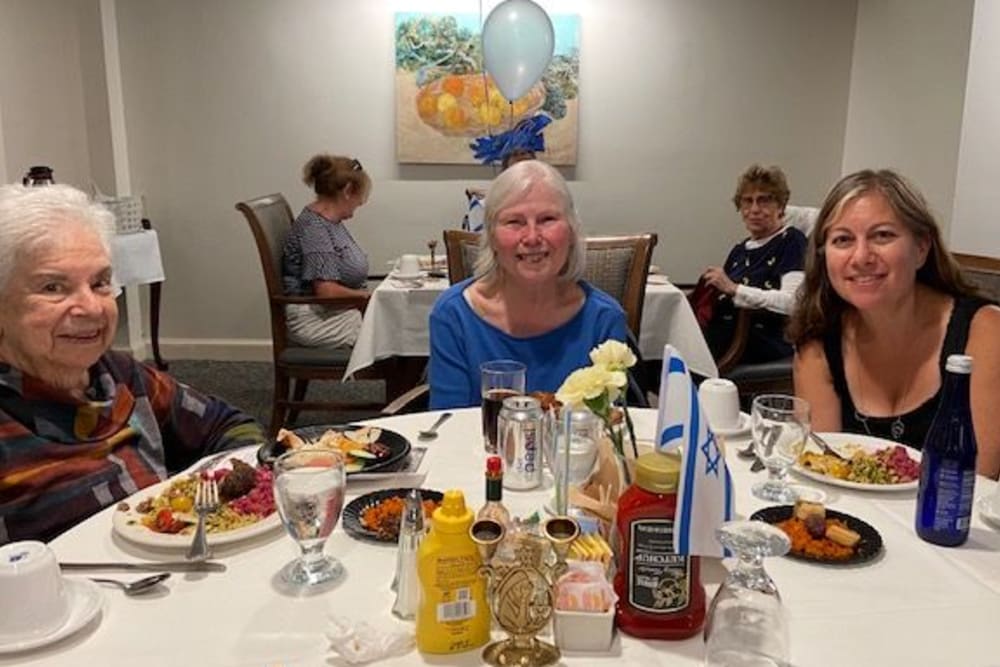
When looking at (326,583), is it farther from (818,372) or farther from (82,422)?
(818,372)

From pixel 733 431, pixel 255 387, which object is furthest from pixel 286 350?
pixel 733 431

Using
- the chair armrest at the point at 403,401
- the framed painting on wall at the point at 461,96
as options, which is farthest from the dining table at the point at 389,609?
the framed painting on wall at the point at 461,96

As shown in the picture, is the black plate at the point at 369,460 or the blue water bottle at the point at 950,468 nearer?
the blue water bottle at the point at 950,468

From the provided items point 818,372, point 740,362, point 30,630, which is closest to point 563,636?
point 30,630

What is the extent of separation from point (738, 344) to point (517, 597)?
9.11ft

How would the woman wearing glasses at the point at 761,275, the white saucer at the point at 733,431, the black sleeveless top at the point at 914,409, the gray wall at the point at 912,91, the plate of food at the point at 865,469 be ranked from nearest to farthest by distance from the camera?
1. the plate of food at the point at 865,469
2. the white saucer at the point at 733,431
3. the black sleeveless top at the point at 914,409
4. the woman wearing glasses at the point at 761,275
5. the gray wall at the point at 912,91

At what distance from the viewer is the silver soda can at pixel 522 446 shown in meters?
1.37

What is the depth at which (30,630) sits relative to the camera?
91 centimetres

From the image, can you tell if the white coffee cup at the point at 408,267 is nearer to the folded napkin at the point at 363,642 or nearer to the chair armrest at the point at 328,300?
the chair armrest at the point at 328,300

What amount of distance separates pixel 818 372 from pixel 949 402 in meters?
0.71

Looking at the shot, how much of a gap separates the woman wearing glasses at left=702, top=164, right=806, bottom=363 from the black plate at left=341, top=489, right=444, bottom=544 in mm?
2521

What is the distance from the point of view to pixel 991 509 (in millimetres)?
1256

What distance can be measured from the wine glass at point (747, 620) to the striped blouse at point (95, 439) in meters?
1.02

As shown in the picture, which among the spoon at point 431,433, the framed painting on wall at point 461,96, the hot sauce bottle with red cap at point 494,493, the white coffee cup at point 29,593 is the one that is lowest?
the spoon at point 431,433
